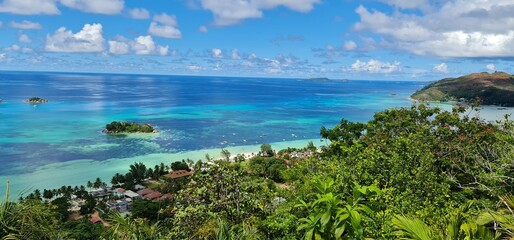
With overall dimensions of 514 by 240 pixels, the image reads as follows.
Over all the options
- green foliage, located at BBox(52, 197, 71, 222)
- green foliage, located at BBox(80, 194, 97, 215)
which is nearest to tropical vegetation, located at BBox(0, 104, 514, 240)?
green foliage, located at BBox(52, 197, 71, 222)

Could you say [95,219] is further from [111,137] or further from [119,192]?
[111,137]

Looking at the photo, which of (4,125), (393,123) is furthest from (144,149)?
(393,123)

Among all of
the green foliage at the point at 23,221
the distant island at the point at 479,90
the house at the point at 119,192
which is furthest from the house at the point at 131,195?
the distant island at the point at 479,90

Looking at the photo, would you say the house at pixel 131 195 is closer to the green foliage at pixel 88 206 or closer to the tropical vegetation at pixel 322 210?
the green foliage at pixel 88 206

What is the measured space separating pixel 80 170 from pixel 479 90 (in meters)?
127

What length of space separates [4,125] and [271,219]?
78.9m

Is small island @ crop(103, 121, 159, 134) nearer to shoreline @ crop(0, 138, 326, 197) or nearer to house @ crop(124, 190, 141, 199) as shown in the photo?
shoreline @ crop(0, 138, 326, 197)

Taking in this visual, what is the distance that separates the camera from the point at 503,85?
134m

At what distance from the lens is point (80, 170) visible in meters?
42.6

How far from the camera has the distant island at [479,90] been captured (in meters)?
114

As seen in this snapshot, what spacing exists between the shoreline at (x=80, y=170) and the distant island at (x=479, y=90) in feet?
310

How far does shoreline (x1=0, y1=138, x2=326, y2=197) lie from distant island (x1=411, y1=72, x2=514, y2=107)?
94.4m

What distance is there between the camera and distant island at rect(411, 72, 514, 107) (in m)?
114

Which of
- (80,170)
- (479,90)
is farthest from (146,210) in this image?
(479,90)
